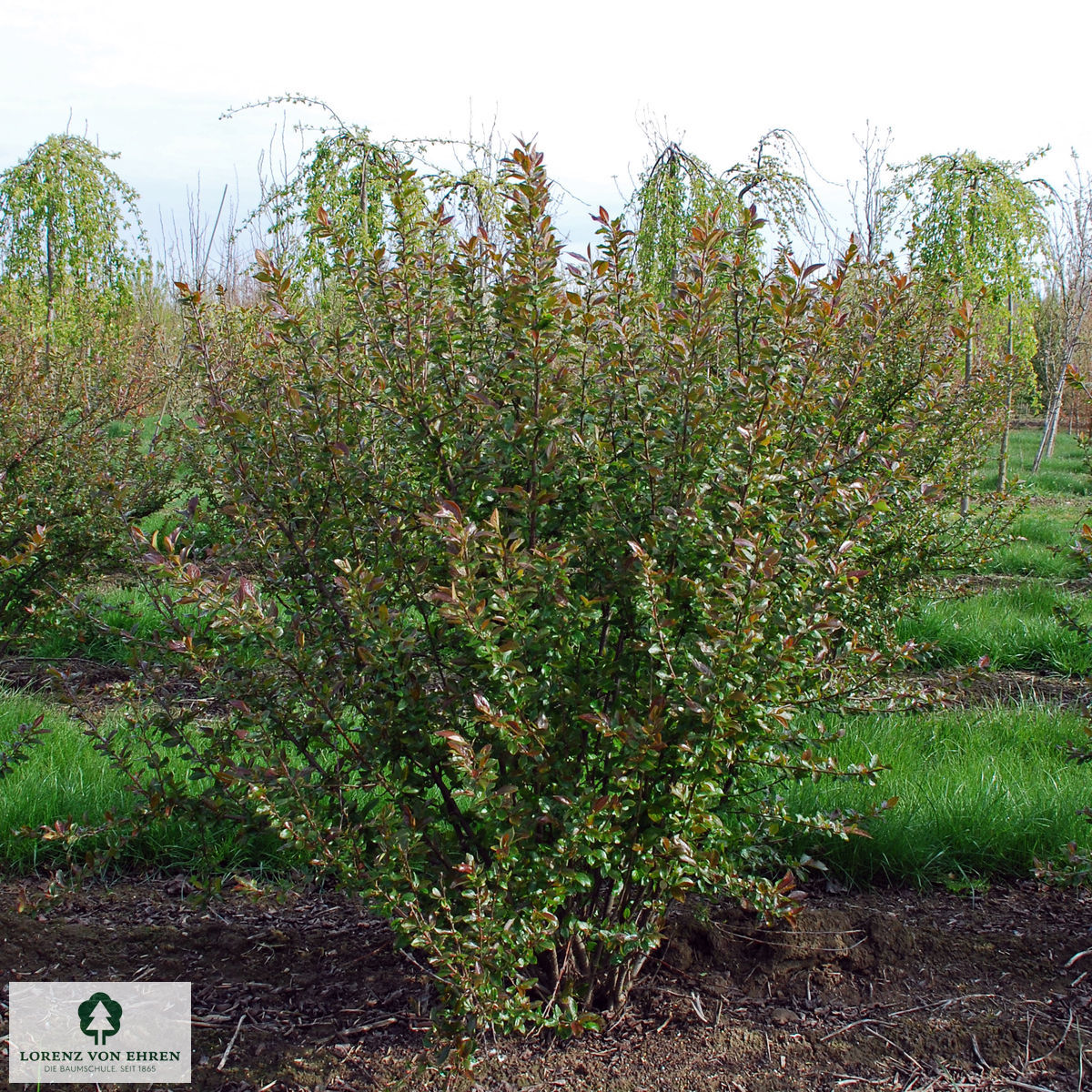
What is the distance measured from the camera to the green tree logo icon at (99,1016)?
7.44ft

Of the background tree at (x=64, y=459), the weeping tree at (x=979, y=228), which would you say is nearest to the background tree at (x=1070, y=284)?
the weeping tree at (x=979, y=228)

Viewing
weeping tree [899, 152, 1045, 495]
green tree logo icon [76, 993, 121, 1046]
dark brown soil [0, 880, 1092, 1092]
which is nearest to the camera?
dark brown soil [0, 880, 1092, 1092]

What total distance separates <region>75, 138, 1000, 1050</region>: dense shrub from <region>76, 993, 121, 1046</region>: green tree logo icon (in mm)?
639

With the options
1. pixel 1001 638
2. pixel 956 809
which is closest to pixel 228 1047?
pixel 956 809

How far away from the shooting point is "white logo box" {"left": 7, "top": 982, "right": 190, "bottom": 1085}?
7.02 feet

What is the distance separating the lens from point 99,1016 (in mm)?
2312

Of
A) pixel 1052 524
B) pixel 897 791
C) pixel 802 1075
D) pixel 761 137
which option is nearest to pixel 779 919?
pixel 802 1075

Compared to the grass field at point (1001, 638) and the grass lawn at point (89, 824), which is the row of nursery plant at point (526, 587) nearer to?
the grass lawn at point (89, 824)

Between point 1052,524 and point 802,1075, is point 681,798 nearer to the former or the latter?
point 802,1075

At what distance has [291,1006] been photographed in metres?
2.37

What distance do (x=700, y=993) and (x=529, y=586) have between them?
136 centimetres

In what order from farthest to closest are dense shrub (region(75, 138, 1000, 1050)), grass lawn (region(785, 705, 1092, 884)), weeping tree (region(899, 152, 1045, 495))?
weeping tree (region(899, 152, 1045, 495)) → grass lawn (region(785, 705, 1092, 884)) → dense shrub (region(75, 138, 1000, 1050))

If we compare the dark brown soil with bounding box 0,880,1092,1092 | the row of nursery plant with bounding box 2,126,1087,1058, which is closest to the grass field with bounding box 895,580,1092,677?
the dark brown soil with bounding box 0,880,1092,1092

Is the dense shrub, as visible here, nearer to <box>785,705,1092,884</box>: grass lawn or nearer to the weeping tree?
<box>785,705,1092,884</box>: grass lawn
